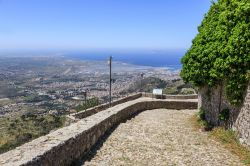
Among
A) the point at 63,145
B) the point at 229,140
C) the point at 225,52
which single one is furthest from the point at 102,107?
the point at 63,145

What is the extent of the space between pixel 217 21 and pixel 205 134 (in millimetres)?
5746

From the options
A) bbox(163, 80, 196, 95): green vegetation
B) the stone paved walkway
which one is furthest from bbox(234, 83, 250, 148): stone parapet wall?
bbox(163, 80, 196, 95): green vegetation

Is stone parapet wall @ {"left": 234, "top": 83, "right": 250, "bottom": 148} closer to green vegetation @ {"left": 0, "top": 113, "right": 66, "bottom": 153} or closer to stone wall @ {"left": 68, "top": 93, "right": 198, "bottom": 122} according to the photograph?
stone wall @ {"left": 68, "top": 93, "right": 198, "bottom": 122}

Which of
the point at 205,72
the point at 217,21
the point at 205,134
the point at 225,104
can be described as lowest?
the point at 205,134

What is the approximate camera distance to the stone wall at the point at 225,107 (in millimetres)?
14609

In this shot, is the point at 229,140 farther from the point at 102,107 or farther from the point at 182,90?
the point at 182,90

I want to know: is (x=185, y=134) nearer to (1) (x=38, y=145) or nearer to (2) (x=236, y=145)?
(2) (x=236, y=145)

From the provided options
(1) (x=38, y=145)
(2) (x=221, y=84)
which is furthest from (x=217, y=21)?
(1) (x=38, y=145)

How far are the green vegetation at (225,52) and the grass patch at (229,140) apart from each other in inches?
60.8

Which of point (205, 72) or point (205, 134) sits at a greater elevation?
point (205, 72)

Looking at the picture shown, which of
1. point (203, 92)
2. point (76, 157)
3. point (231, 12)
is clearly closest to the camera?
point (76, 157)

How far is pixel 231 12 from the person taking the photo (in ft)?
54.6

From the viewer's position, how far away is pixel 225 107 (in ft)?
57.6

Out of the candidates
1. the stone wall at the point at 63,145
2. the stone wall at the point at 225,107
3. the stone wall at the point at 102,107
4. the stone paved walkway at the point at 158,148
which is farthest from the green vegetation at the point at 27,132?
the stone wall at the point at 63,145
